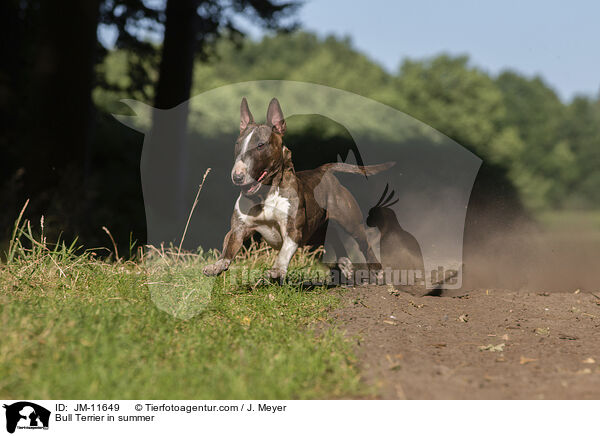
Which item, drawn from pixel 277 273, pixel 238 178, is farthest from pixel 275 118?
pixel 277 273

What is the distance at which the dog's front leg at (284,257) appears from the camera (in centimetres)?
551

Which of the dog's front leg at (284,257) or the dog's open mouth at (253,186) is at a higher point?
the dog's open mouth at (253,186)

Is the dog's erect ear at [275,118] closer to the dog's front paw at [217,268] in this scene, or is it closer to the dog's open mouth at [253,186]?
the dog's open mouth at [253,186]

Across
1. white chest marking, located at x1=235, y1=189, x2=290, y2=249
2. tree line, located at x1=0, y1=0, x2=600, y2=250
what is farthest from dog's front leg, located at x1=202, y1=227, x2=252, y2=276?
tree line, located at x1=0, y1=0, x2=600, y2=250

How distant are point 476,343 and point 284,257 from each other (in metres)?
2.25

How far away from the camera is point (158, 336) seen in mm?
5113

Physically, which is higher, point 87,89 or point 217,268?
point 87,89

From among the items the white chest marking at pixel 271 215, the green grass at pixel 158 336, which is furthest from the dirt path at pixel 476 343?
the white chest marking at pixel 271 215

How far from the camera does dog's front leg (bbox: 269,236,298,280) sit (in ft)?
18.1

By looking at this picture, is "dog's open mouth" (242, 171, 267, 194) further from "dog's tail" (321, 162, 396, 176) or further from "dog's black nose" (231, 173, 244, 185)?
"dog's tail" (321, 162, 396, 176)

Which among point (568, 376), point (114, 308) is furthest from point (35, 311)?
point (568, 376)

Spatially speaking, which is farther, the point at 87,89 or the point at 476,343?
the point at 87,89
